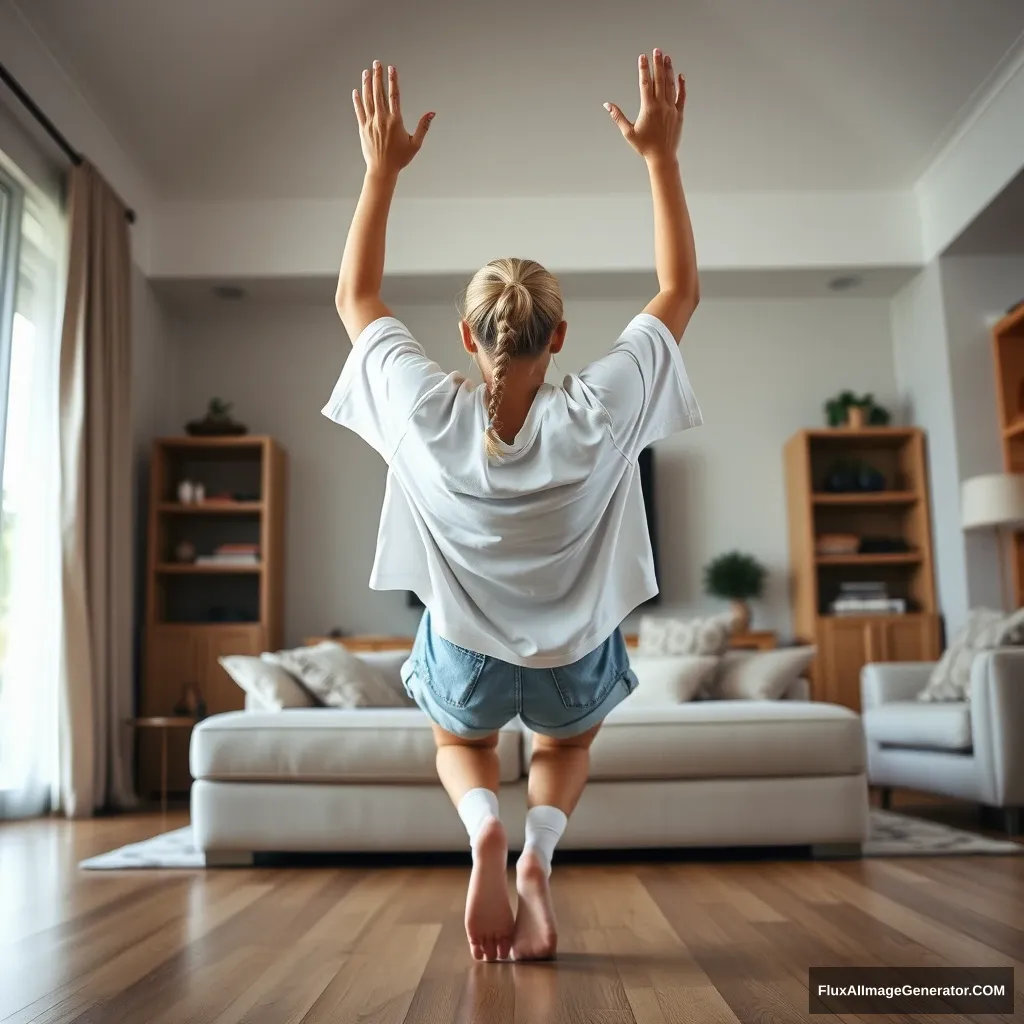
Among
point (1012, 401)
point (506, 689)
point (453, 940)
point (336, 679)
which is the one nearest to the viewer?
point (506, 689)

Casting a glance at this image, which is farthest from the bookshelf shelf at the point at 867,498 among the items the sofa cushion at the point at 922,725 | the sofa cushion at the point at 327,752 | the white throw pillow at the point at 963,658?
the sofa cushion at the point at 327,752

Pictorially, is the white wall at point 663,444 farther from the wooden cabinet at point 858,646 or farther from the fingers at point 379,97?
the fingers at point 379,97

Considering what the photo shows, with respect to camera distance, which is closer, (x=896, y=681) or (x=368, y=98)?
(x=368, y=98)

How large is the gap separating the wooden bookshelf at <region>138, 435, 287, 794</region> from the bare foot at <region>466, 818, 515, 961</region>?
4077 millimetres

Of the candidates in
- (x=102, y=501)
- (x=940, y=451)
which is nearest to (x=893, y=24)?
(x=940, y=451)

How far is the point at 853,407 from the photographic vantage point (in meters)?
5.96

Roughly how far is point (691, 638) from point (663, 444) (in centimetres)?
240

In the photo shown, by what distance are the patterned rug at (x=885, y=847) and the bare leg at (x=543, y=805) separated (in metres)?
1.55

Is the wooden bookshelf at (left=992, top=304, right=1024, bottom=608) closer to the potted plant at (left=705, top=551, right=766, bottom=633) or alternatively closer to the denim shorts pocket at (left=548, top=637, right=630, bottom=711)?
the potted plant at (left=705, top=551, right=766, bottom=633)

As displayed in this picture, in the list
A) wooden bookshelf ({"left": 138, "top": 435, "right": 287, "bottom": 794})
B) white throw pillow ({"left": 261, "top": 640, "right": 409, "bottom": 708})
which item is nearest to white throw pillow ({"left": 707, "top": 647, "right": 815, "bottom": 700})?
white throw pillow ({"left": 261, "top": 640, "right": 409, "bottom": 708})

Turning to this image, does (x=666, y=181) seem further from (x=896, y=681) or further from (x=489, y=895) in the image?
(x=896, y=681)

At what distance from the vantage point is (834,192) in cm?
591

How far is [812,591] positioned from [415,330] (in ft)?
8.86

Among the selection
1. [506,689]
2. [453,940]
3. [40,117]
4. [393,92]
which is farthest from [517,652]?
[40,117]
